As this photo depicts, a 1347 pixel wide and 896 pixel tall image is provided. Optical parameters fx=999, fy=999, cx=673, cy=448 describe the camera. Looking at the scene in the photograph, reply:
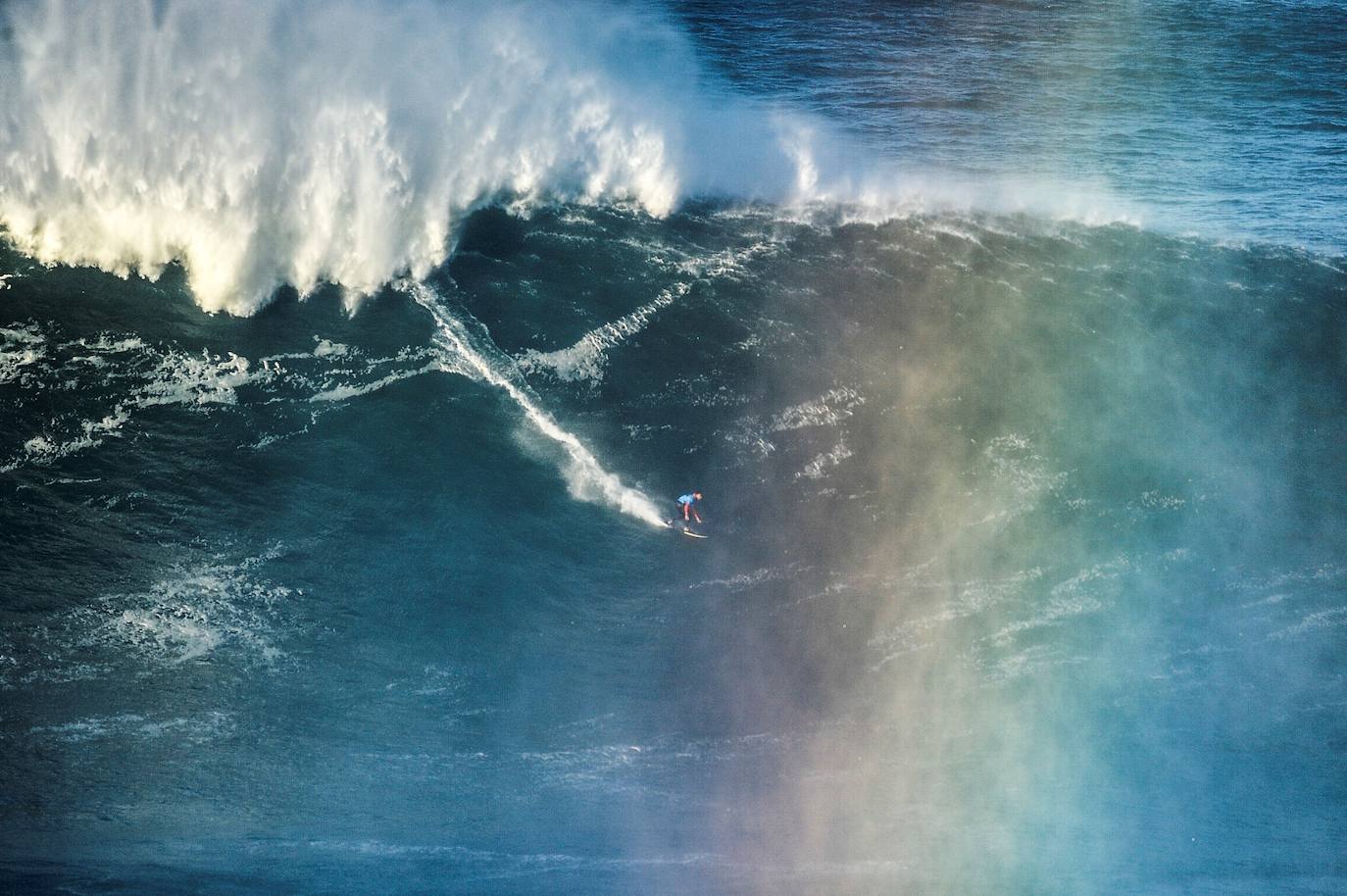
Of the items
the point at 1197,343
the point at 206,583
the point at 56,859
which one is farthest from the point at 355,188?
the point at 1197,343

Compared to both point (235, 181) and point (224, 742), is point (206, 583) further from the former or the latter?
point (235, 181)

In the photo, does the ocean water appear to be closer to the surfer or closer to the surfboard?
the surfboard

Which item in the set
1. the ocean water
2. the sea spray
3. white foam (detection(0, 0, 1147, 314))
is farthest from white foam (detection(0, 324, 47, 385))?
the sea spray

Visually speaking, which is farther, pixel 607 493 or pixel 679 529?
pixel 607 493

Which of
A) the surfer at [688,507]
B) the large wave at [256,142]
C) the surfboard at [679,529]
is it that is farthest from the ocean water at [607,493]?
the surfer at [688,507]

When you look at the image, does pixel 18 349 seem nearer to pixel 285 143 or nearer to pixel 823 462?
pixel 285 143

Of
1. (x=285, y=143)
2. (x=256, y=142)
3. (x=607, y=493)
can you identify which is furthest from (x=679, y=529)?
(x=256, y=142)
